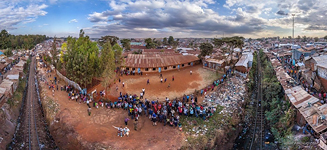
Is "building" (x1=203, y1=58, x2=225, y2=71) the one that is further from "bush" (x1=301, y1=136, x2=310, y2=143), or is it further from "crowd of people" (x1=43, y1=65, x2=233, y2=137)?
"bush" (x1=301, y1=136, x2=310, y2=143)

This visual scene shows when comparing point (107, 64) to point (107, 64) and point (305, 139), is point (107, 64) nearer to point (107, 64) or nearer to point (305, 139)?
point (107, 64)

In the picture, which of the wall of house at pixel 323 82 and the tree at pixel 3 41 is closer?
the wall of house at pixel 323 82

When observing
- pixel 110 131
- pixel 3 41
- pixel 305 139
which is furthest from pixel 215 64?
pixel 3 41

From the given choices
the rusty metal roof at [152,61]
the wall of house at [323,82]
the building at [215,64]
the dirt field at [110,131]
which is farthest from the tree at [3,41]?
the wall of house at [323,82]

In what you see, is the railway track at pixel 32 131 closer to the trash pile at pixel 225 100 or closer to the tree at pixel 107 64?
the tree at pixel 107 64

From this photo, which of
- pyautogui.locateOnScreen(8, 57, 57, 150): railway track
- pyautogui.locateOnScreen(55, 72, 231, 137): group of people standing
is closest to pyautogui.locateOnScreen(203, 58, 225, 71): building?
pyautogui.locateOnScreen(55, 72, 231, 137): group of people standing
